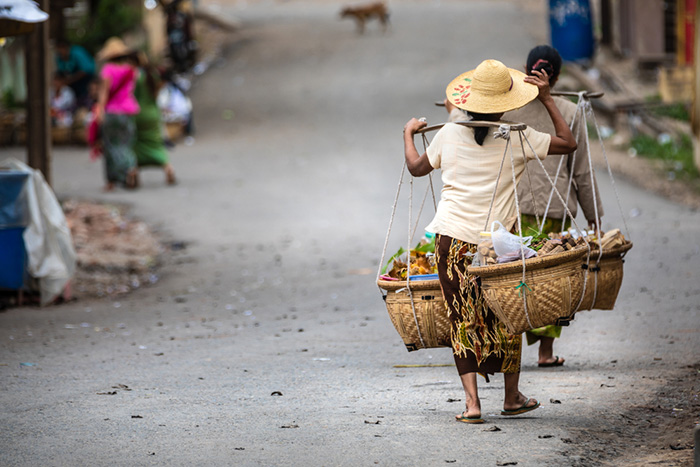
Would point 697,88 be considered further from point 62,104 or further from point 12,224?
point 62,104

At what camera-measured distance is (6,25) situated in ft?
22.4

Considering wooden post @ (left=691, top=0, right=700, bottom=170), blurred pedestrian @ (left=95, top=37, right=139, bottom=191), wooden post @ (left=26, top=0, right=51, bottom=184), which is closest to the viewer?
wooden post @ (left=26, top=0, right=51, bottom=184)

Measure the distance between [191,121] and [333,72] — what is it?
5.11 metres

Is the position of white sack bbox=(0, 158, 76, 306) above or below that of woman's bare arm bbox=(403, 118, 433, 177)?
below

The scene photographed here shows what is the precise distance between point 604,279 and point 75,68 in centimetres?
1399

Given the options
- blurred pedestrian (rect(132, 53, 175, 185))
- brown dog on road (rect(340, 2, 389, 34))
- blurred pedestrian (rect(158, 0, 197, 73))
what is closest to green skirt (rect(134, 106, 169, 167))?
blurred pedestrian (rect(132, 53, 175, 185))

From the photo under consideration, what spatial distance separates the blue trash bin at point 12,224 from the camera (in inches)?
291

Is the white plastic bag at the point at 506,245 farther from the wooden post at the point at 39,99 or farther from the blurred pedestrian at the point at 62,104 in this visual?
the blurred pedestrian at the point at 62,104

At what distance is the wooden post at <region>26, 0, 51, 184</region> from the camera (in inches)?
329

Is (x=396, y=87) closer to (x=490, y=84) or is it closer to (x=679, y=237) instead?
(x=679, y=237)

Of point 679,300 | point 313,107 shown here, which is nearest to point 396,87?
point 313,107

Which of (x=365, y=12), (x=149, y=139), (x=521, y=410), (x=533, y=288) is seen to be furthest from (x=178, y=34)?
(x=533, y=288)

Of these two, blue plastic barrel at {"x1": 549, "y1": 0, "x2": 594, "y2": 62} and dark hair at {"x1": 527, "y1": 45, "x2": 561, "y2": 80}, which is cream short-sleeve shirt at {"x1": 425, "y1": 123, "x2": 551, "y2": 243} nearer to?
dark hair at {"x1": 527, "y1": 45, "x2": 561, "y2": 80}

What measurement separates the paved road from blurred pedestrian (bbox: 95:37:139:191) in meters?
0.40
